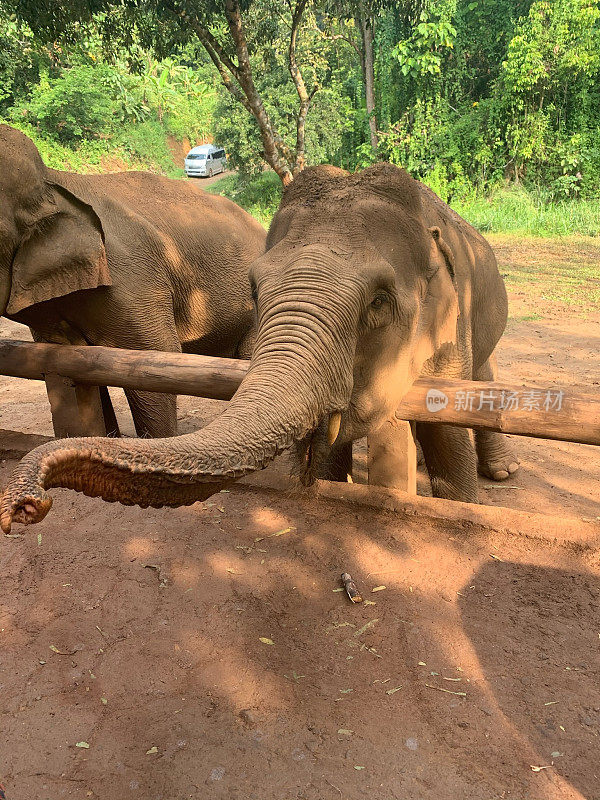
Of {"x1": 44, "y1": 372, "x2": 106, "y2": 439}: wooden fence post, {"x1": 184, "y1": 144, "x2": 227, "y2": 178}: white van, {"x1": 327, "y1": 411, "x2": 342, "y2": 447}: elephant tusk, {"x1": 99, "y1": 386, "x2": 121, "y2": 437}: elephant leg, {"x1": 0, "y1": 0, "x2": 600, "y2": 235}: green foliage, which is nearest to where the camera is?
{"x1": 327, "y1": 411, "x2": 342, "y2": 447}: elephant tusk

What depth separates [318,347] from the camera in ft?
7.54

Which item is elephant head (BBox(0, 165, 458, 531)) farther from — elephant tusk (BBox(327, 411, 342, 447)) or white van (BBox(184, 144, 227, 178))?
white van (BBox(184, 144, 227, 178))

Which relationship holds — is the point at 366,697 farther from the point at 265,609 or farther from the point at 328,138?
the point at 328,138

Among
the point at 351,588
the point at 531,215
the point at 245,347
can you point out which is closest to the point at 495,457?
the point at 245,347

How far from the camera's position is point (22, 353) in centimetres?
436

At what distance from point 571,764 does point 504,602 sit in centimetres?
81

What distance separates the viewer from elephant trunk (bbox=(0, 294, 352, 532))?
5.19ft

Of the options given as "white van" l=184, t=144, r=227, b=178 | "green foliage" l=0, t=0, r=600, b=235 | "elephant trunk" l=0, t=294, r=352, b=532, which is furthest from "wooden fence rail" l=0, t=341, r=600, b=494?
"white van" l=184, t=144, r=227, b=178

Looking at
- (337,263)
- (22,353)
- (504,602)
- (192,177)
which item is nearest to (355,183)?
(337,263)

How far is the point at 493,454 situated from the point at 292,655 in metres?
Result: 3.17

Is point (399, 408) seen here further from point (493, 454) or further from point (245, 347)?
point (245, 347)

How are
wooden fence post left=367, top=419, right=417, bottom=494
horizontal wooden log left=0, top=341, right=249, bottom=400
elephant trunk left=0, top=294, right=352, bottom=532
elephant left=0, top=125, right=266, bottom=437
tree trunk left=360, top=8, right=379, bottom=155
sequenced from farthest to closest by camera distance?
tree trunk left=360, top=8, right=379, bottom=155, elephant left=0, top=125, right=266, bottom=437, horizontal wooden log left=0, top=341, right=249, bottom=400, wooden fence post left=367, top=419, right=417, bottom=494, elephant trunk left=0, top=294, right=352, bottom=532

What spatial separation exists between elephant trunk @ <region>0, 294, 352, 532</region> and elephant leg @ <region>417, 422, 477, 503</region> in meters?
1.67

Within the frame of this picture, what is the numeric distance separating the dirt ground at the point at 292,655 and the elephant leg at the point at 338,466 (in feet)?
1.79
